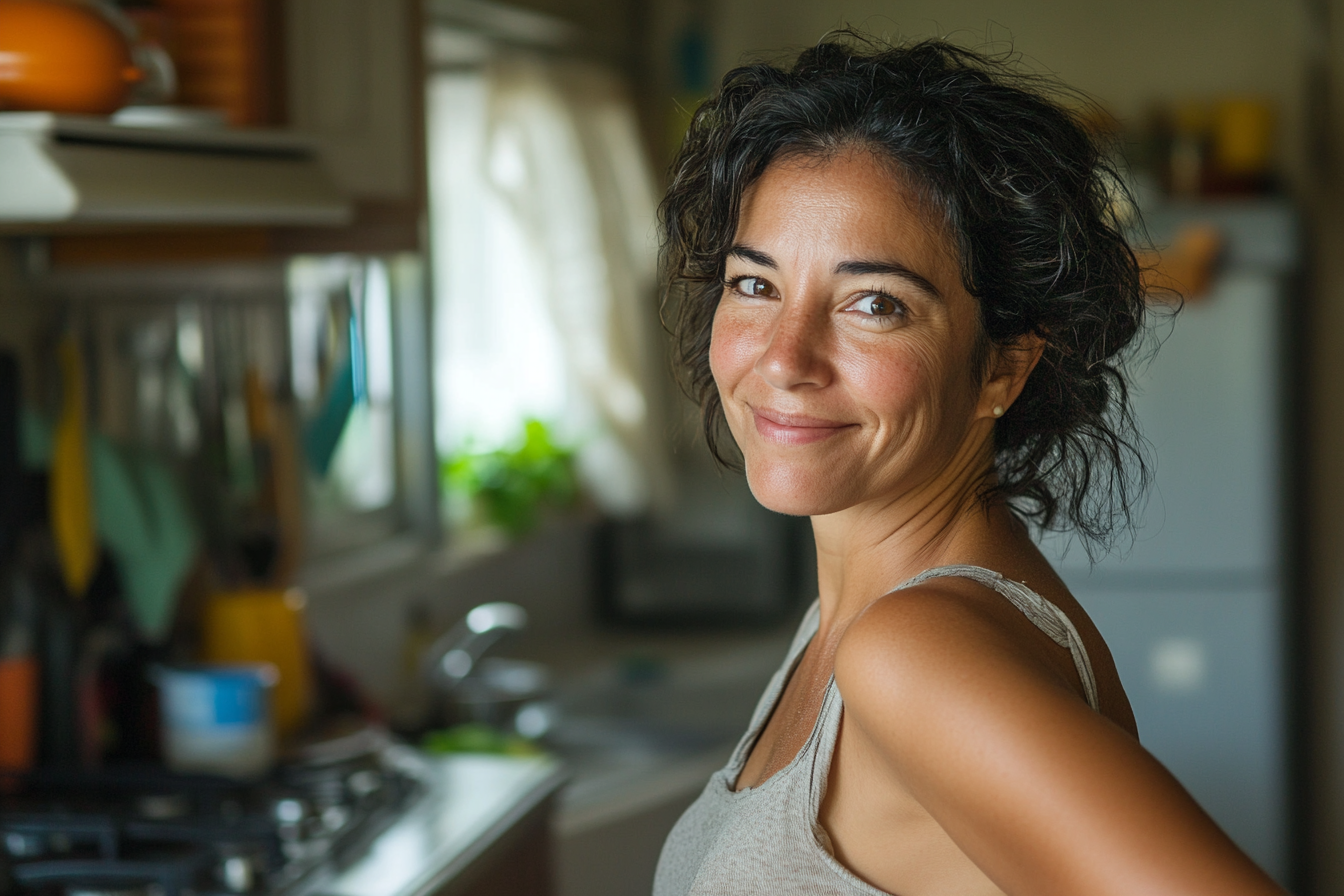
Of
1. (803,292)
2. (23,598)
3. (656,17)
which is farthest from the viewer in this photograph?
(656,17)

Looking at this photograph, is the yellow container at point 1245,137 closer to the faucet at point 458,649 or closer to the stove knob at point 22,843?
the faucet at point 458,649

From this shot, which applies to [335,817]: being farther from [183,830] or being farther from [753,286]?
[753,286]

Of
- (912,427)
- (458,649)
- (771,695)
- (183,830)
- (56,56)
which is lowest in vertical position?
(458,649)

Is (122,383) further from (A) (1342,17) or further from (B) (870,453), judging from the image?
(A) (1342,17)

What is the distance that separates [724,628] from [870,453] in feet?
9.15

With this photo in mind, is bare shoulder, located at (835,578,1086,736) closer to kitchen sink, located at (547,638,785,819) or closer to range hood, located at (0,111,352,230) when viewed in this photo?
range hood, located at (0,111,352,230)

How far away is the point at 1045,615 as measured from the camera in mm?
804

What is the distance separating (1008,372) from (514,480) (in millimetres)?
2385

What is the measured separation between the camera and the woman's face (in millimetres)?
877

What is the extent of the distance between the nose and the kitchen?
2.22 feet

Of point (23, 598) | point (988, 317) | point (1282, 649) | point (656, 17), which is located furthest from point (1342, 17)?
point (23, 598)

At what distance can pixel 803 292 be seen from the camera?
89 cm

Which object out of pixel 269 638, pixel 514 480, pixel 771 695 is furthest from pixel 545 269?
pixel 771 695

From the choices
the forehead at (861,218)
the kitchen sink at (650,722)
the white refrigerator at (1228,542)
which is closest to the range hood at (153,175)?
the forehead at (861,218)
